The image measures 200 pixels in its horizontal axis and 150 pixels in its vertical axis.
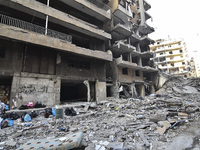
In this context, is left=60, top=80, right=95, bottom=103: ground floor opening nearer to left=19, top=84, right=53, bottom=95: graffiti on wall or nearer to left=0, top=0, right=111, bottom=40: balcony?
left=19, top=84, right=53, bottom=95: graffiti on wall

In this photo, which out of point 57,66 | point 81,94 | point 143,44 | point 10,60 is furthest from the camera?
point 143,44

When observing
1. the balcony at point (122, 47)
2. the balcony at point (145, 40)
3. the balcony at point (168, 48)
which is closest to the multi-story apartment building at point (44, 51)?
the balcony at point (122, 47)

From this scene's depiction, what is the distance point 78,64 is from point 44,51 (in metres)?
3.60

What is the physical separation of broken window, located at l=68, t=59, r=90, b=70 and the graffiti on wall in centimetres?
330

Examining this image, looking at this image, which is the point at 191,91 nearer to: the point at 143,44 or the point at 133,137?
the point at 143,44

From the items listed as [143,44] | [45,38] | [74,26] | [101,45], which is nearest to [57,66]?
[45,38]

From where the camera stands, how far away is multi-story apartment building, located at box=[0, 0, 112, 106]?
7613mm

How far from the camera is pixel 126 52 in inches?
677

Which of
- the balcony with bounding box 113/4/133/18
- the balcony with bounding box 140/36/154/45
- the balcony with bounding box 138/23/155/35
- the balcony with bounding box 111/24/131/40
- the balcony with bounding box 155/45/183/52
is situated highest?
the balcony with bounding box 155/45/183/52

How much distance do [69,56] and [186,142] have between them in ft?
34.1

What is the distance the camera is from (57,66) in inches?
383

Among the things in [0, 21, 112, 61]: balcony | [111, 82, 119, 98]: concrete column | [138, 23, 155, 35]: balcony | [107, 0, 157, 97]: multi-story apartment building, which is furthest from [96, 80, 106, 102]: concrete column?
[138, 23, 155, 35]: balcony

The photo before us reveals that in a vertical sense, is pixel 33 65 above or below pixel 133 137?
above

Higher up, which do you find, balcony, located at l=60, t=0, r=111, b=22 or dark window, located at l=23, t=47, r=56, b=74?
balcony, located at l=60, t=0, r=111, b=22
